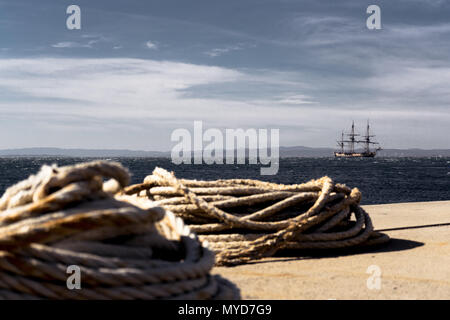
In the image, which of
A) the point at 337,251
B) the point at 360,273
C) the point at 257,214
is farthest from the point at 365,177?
the point at 360,273

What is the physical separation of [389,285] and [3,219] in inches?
85.5

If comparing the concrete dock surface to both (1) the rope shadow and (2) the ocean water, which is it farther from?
(2) the ocean water

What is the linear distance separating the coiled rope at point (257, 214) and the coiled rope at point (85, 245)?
178 cm

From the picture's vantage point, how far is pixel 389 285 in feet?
9.71

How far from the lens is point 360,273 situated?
3.28m

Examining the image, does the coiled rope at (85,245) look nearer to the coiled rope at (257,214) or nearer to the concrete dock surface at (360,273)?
the concrete dock surface at (360,273)

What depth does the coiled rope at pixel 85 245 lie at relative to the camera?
5.33 ft

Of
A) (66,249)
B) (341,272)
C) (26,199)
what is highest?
(26,199)

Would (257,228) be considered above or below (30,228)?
below

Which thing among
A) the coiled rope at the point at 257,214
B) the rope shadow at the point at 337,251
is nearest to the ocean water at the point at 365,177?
the coiled rope at the point at 257,214

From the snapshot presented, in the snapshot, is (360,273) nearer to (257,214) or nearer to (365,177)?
(257,214)

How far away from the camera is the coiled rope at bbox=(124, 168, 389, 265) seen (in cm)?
377
